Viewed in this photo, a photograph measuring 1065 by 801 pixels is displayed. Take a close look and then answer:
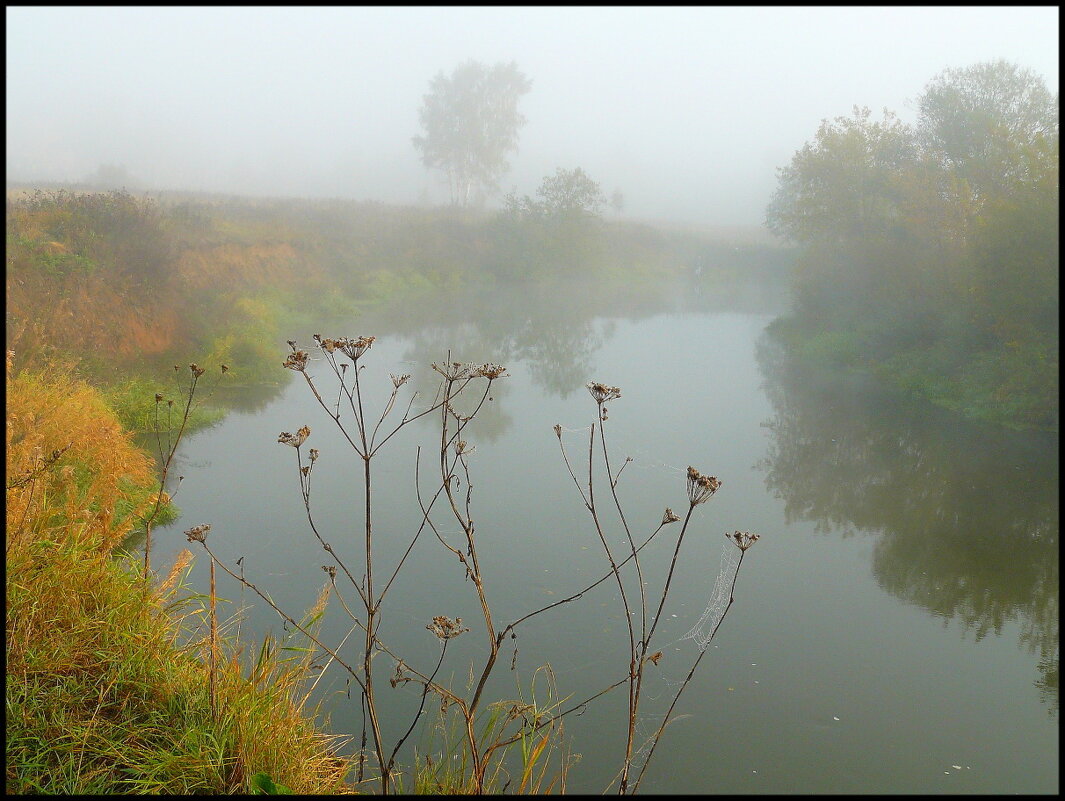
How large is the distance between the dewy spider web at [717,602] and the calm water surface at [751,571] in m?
0.05

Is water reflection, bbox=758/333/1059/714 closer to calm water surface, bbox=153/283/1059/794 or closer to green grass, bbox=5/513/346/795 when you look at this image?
calm water surface, bbox=153/283/1059/794

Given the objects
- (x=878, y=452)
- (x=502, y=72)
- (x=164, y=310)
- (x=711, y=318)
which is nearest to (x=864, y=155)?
(x=711, y=318)

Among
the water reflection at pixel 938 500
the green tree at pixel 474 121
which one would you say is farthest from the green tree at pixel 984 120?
the green tree at pixel 474 121

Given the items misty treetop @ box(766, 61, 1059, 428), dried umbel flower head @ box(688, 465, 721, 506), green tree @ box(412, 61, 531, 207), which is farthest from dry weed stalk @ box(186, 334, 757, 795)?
green tree @ box(412, 61, 531, 207)

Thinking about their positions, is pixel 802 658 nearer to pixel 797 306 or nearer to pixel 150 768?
pixel 150 768

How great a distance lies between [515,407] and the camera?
317 inches

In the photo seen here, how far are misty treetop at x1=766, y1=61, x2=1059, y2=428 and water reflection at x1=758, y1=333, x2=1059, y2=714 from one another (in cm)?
90

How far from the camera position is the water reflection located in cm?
420

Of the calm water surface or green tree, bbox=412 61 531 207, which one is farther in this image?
green tree, bbox=412 61 531 207

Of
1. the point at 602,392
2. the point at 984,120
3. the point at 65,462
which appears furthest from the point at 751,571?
the point at 984,120

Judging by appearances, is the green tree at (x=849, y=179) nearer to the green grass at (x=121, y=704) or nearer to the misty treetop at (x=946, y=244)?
the misty treetop at (x=946, y=244)

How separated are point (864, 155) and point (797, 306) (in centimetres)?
291

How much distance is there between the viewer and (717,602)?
12.8 feet

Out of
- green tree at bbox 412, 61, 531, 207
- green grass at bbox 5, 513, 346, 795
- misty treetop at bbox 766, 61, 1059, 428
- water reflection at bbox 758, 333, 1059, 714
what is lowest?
green grass at bbox 5, 513, 346, 795
